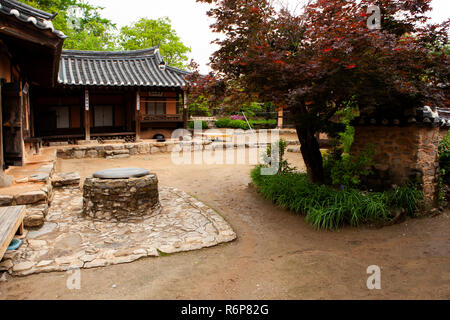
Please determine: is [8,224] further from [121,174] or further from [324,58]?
[324,58]

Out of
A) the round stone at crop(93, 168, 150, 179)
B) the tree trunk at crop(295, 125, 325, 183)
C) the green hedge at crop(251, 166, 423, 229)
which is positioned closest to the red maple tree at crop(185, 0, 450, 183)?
the tree trunk at crop(295, 125, 325, 183)

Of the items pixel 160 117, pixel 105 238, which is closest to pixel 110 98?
pixel 160 117

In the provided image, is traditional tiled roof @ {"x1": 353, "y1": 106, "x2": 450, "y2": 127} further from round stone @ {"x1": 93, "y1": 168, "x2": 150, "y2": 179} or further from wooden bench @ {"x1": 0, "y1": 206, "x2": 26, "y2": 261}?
wooden bench @ {"x1": 0, "y1": 206, "x2": 26, "y2": 261}

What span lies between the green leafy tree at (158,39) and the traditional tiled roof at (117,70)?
Result: 250 inches

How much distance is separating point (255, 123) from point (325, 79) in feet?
63.6

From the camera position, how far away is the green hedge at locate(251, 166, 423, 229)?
5504 millimetres

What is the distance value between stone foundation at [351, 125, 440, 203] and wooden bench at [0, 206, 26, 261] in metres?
6.68

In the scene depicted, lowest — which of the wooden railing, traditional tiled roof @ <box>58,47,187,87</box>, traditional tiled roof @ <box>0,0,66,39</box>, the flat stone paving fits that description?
the flat stone paving

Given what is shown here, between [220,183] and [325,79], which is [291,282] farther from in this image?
[220,183]

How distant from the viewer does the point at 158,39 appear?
78.4 feet

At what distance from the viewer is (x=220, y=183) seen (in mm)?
8883

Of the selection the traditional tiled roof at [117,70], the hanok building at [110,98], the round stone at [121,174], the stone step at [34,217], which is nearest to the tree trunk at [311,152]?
the round stone at [121,174]

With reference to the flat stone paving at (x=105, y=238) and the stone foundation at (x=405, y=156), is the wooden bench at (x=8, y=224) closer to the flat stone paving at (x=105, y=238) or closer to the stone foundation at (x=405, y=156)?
the flat stone paving at (x=105, y=238)

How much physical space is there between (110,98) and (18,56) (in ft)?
34.5
